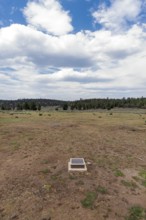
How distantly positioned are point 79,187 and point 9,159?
227 inches

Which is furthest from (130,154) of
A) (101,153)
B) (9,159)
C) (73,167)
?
(9,159)

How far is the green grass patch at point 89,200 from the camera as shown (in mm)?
8312

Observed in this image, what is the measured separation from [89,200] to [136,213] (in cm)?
172

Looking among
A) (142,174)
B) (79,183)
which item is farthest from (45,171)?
(142,174)

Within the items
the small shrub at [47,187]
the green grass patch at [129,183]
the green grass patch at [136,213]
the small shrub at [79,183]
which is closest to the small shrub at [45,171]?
the small shrub at [47,187]

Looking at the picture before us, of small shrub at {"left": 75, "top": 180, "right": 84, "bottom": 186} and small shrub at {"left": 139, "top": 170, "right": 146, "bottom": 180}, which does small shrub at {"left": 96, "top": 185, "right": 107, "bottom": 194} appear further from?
small shrub at {"left": 139, "top": 170, "right": 146, "bottom": 180}

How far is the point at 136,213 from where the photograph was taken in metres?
7.95

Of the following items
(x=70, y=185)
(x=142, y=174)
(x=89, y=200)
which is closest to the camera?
(x=89, y=200)

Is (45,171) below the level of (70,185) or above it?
above

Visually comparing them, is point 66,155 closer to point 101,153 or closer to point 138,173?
point 101,153

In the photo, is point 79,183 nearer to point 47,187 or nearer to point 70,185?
point 70,185

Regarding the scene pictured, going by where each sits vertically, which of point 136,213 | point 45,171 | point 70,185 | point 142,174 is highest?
point 45,171

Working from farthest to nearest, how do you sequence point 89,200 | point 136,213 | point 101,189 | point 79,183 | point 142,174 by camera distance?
point 142,174 → point 79,183 → point 101,189 → point 89,200 → point 136,213

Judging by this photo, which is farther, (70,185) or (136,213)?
(70,185)
